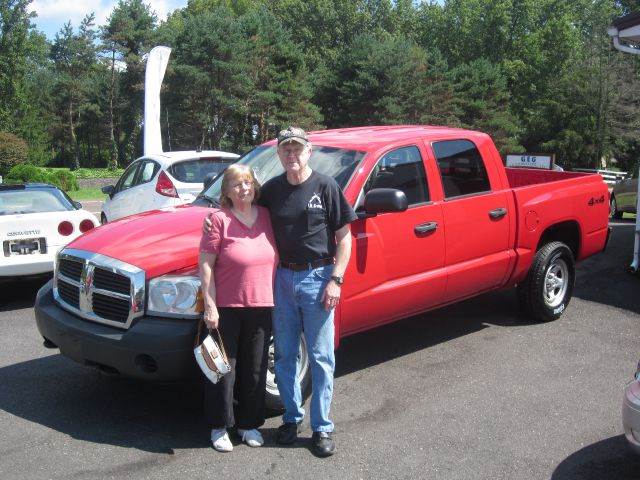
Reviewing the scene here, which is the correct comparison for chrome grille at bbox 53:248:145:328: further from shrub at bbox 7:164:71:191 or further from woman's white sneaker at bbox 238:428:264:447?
shrub at bbox 7:164:71:191

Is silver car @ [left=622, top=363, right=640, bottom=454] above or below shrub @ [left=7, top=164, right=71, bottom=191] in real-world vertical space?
above

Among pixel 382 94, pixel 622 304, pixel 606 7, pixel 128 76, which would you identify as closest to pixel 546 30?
pixel 606 7

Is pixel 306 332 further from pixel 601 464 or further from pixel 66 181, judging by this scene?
pixel 66 181

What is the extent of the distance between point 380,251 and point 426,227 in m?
0.54

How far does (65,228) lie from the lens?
7.58 metres

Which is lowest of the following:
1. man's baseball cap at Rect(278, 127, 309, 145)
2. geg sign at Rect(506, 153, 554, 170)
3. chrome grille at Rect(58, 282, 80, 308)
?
chrome grille at Rect(58, 282, 80, 308)

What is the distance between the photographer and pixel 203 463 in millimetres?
3926

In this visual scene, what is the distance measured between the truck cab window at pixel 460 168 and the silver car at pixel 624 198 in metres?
11.1

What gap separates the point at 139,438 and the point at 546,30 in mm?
66691

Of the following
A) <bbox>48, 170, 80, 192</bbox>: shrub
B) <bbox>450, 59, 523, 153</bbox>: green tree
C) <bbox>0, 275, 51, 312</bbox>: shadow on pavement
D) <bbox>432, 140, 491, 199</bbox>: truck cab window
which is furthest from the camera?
<bbox>450, 59, 523, 153</bbox>: green tree

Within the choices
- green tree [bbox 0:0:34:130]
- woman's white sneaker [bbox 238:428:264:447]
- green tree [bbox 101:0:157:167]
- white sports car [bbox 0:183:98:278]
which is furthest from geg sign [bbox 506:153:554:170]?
green tree [bbox 101:0:157:167]

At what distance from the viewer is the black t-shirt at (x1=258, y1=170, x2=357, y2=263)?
3859 millimetres

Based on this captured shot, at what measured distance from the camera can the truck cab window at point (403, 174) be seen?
5.04 m

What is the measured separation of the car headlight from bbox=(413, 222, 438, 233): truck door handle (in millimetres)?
1850
